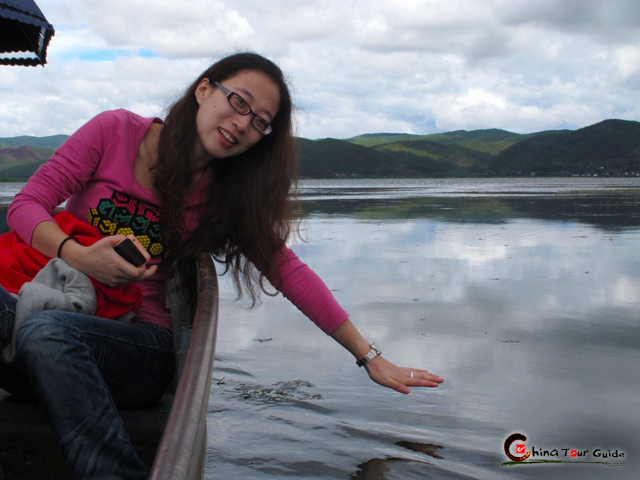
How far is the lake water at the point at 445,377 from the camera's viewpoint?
2.97m

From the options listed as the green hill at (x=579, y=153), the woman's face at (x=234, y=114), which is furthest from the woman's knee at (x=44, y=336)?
the green hill at (x=579, y=153)

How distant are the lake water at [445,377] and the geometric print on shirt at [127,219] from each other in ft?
3.88

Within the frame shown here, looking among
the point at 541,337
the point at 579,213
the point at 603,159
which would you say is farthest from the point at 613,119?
the point at 541,337

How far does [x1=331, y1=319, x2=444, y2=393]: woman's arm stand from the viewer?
218 centimetres

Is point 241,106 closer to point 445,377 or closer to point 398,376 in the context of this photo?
point 398,376

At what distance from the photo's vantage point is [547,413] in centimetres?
354

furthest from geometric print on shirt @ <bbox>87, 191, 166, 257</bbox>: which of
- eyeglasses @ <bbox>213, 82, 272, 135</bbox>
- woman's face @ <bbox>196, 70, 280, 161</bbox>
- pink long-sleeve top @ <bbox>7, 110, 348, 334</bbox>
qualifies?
eyeglasses @ <bbox>213, 82, 272, 135</bbox>

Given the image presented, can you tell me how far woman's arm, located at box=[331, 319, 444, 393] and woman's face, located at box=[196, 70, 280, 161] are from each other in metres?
0.78

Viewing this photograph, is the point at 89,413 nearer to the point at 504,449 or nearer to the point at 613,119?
the point at 504,449

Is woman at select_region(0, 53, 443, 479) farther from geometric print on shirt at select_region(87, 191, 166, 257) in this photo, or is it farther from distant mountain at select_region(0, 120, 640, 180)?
distant mountain at select_region(0, 120, 640, 180)

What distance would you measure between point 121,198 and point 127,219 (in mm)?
79

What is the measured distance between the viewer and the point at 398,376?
2213 millimetres

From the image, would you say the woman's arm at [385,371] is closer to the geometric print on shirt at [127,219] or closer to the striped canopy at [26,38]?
the geometric print on shirt at [127,219]

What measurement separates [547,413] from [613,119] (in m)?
183
